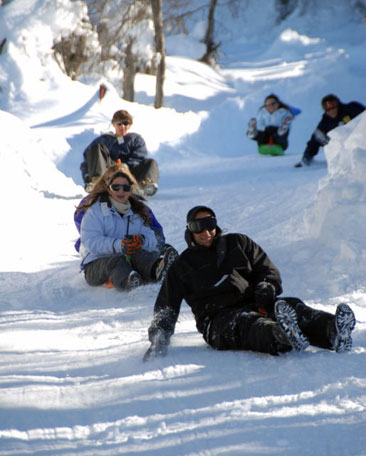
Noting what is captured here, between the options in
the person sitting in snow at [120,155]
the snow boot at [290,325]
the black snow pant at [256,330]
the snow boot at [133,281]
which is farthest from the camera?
the person sitting in snow at [120,155]

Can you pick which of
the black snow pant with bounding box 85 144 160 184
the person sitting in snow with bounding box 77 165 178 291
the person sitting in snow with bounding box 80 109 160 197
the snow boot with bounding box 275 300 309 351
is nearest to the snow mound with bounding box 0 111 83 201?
the person sitting in snow with bounding box 80 109 160 197

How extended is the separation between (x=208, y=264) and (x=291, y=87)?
17.4 m

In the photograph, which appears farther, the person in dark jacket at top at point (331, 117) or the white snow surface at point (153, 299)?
the person in dark jacket at top at point (331, 117)

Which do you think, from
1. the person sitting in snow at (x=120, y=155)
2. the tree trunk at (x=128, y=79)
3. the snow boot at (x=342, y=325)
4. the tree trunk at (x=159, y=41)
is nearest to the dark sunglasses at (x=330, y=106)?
the person sitting in snow at (x=120, y=155)

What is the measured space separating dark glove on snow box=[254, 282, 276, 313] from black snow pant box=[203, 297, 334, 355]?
0.24 feet

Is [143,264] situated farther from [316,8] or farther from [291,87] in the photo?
[316,8]

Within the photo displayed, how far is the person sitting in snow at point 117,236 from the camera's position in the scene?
435cm

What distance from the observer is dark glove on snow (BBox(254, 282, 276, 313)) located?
2961mm

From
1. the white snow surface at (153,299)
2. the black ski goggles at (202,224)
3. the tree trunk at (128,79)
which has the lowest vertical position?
the white snow surface at (153,299)

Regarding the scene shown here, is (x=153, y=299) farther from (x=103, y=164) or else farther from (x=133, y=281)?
(x=103, y=164)

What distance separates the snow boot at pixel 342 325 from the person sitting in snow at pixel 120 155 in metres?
4.74

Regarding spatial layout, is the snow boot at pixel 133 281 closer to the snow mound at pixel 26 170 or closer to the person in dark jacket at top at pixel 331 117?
the snow mound at pixel 26 170

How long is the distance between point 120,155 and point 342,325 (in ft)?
17.0

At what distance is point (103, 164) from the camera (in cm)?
718
